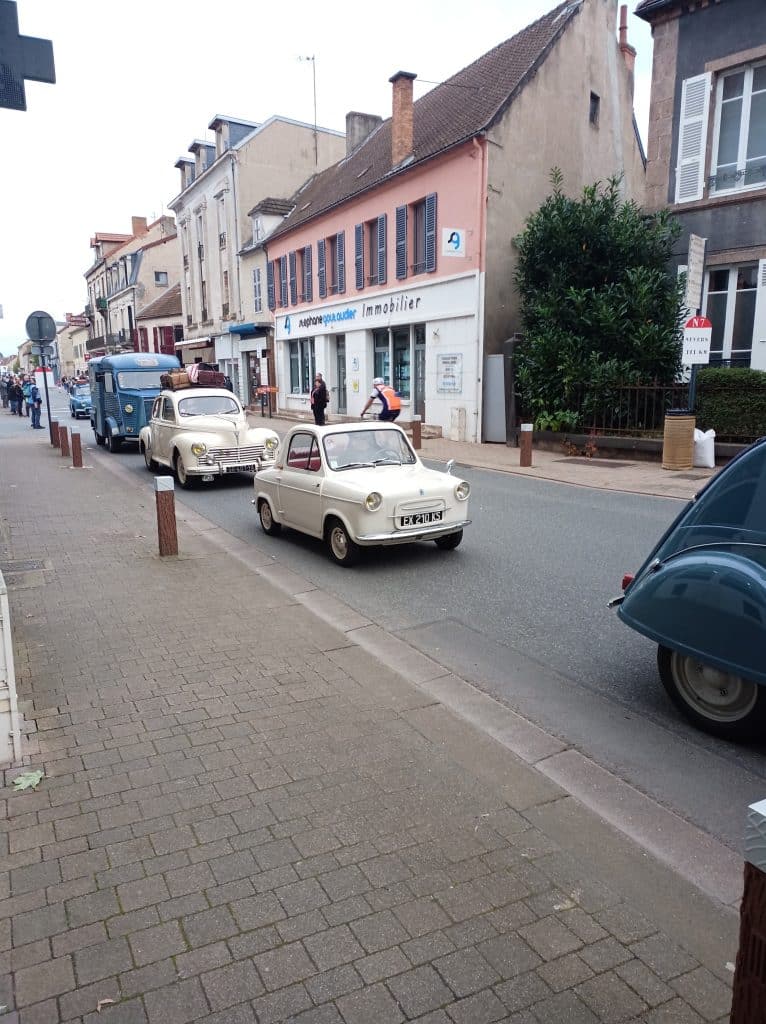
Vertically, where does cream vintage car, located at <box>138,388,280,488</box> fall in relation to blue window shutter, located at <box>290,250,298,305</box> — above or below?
below

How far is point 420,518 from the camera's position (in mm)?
7633

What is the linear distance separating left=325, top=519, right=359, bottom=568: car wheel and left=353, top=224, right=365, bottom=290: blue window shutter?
18820 millimetres

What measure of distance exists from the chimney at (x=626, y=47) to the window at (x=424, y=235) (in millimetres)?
9272

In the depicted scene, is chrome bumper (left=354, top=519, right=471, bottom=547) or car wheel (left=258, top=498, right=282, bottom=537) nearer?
chrome bumper (left=354, top=519, right=471, bottom=547)

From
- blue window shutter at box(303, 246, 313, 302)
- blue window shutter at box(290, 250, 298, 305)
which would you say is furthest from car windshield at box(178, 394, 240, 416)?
blue window shutter at box(290, 250, 298, 305)

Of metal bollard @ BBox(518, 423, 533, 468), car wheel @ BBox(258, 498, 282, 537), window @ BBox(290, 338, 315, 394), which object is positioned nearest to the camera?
car wheel @ BBox(258, 498, 282, 537)

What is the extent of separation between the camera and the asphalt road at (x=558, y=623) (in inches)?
149

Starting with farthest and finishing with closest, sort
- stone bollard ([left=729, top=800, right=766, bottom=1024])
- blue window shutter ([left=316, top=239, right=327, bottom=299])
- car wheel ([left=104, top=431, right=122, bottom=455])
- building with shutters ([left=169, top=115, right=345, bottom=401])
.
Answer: building with shutters ([left=169, top=115, right=345, bottom=401]) → blue window shutter ([left=316, top=239, right=327, bottom=299]) → car wheel ([left=104, top=431, right=122, bottom=455]) → stone bollard ([left=729, top=800, right=766, bottom=1024])

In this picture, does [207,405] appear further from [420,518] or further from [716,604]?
[716,604]

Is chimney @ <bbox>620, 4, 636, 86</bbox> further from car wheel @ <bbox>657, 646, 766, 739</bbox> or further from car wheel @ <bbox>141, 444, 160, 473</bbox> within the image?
car wheel @ <bbox>657, 646, 766, 739</bbox>

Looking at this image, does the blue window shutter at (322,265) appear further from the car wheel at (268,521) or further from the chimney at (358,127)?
the car wheel at (268,521)

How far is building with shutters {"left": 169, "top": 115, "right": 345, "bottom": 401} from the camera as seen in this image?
1356 inches

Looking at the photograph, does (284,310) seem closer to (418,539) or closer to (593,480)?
(593,480)

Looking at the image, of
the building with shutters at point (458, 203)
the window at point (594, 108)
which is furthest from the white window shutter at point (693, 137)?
the window at point (594, 108)
